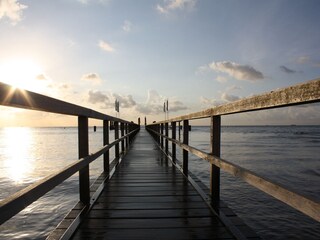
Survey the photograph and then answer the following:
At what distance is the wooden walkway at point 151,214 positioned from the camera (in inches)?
108

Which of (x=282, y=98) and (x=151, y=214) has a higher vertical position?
(x=282, y=98)

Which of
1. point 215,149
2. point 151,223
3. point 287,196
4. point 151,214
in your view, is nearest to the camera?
point 287,196

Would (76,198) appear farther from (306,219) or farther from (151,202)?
(306,219)

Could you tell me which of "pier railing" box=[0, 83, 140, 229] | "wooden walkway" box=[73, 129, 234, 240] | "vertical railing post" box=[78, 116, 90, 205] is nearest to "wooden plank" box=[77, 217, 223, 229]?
"wooden walkway" box=[73, 129, 234, 240]

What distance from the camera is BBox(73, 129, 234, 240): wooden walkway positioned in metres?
2.74

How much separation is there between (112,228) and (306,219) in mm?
4562

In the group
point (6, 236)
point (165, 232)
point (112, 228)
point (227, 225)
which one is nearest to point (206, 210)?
point (227, 225)

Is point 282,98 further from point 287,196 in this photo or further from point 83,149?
point 83,149

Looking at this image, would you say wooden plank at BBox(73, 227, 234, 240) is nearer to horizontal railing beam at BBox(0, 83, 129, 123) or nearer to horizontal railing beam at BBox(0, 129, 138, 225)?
horizontal railing beam at BBox(0, 129, 138, 225)

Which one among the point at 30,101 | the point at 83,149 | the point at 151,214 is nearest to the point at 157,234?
the point at 151,214

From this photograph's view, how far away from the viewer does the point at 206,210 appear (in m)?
3.41

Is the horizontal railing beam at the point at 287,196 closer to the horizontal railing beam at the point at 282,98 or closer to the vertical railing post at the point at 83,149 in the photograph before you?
the horizontal railing beam at the point at 282,98

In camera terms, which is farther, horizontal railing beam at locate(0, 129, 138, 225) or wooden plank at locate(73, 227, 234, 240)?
wooden plank at locate(73, 227, 234, 240)

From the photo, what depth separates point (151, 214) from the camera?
3.31 metres
